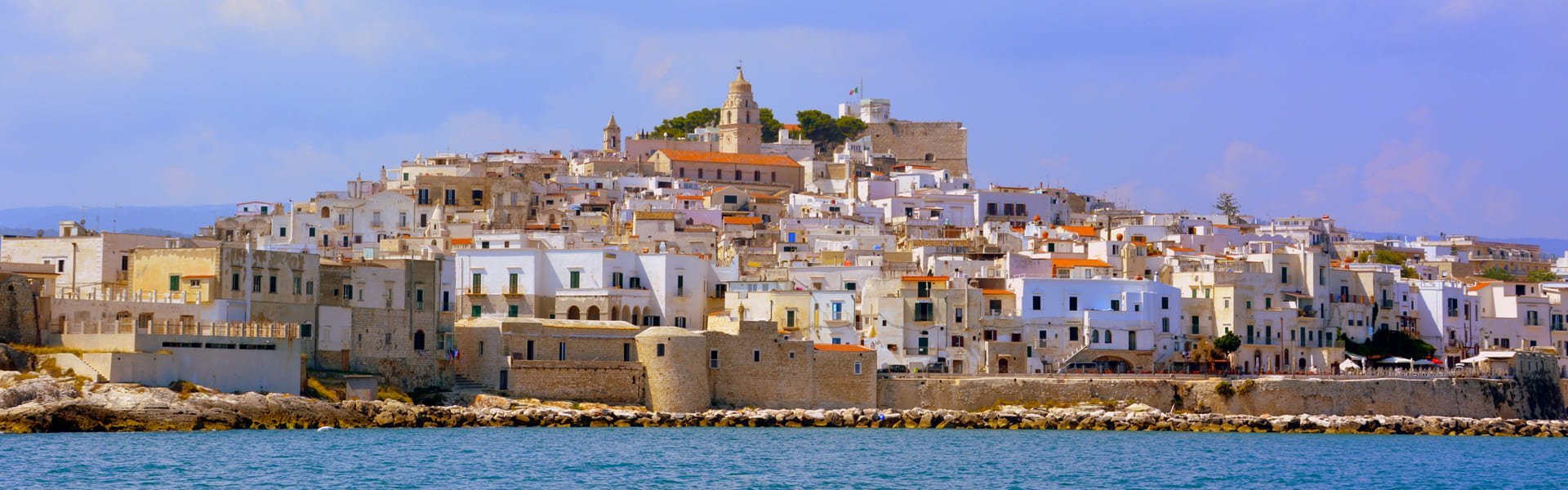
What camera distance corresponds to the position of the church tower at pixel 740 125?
102312mm

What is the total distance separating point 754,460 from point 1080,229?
36626 mm

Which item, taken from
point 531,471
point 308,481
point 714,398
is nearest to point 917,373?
point 714,398

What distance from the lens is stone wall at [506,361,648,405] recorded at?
55.8m

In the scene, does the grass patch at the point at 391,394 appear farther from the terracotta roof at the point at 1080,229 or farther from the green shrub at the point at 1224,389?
the terracotta roof at the point at 1080,229

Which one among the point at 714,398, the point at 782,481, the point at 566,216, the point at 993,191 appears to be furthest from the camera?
the point at 993,191

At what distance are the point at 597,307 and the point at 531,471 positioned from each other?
1994cm

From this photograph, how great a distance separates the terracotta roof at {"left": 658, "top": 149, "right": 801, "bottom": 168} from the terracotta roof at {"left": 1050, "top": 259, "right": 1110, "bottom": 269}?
29.7 metres

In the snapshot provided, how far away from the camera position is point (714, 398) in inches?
2264

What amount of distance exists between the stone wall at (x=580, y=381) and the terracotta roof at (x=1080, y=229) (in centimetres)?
2747

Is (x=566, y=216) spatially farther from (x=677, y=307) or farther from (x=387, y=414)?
(x=387, y=414)

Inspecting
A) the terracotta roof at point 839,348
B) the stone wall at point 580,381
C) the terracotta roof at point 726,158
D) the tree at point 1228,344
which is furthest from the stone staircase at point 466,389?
the terracotta roof at point 726,158

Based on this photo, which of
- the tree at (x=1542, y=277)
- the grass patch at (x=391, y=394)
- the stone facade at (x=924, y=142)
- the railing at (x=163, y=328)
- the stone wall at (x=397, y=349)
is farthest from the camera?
the stone facade at (x=924, y=142)

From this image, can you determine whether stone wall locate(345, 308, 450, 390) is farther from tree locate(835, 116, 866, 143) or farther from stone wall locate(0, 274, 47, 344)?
tree locate(835, 116, 866, 143)

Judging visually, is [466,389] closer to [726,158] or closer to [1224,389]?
[1224,389]
